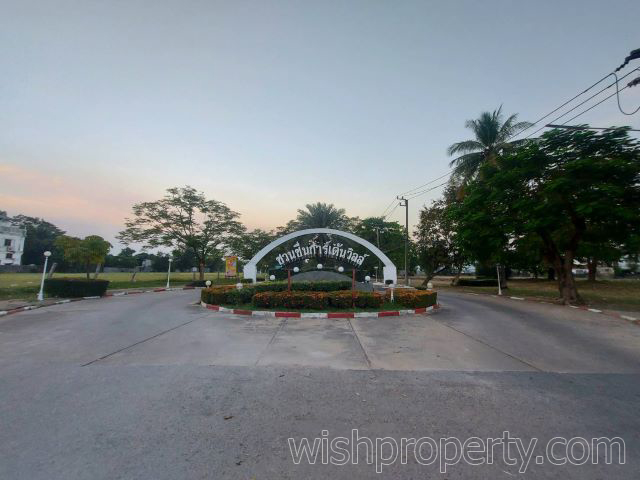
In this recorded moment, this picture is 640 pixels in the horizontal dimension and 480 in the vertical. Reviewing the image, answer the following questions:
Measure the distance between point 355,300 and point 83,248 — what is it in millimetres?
20996

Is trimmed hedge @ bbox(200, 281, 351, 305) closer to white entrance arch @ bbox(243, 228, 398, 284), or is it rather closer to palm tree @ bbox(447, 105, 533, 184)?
white entrance arch @ bbox(243, 228, 398, 284)

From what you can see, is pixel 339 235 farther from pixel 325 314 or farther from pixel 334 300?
pixel 325 314

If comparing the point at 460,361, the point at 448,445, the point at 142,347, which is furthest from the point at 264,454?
the point at 142,347

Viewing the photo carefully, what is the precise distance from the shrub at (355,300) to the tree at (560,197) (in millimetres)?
7703

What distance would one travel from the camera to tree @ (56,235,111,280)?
21.0 meters

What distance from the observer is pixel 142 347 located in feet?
21.4

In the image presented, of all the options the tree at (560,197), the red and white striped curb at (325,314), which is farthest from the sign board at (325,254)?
Result: the tree at (560,197)

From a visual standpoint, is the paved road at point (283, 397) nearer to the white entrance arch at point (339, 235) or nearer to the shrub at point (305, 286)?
the shrub at point (305, 286)

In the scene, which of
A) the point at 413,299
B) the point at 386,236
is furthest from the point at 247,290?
the point at 386,236

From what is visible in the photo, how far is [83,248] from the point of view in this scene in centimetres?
2125

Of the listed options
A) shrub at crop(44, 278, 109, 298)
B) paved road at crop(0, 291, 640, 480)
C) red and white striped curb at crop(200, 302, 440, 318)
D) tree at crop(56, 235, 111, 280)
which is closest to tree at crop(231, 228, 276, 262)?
tree at crop(56, 235, 111, 280)

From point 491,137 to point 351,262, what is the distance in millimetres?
17136

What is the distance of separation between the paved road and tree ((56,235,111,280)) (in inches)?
635

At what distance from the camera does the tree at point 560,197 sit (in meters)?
11.7
